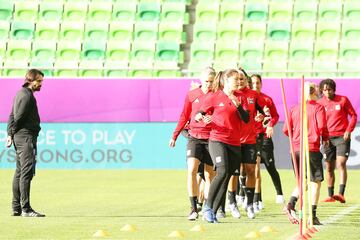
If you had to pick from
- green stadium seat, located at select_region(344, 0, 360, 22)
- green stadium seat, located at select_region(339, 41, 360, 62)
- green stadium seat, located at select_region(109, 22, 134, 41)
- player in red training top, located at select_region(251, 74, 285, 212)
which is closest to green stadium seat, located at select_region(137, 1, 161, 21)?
green stadium seat, located at select_region(109, 22, 134, 41)

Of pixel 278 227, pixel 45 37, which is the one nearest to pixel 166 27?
pixel 45 37

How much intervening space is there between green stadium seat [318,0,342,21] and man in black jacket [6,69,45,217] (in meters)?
16.6

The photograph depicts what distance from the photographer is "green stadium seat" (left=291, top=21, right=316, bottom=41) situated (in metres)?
29.9

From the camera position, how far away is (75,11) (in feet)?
104

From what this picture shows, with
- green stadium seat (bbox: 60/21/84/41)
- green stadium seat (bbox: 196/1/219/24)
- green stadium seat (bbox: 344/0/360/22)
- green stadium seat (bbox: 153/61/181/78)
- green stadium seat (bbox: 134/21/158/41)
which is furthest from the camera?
green stadium seat (bbox: 196/1/219/24)

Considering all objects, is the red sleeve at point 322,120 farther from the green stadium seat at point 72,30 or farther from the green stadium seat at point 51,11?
the green stadium seat at point 51,11

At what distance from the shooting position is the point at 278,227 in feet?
44.0

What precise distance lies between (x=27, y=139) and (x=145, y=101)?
11.6m

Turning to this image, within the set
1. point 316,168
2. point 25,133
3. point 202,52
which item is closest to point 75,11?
point 202,52

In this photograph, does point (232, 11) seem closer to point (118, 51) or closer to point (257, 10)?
point (257, 10)

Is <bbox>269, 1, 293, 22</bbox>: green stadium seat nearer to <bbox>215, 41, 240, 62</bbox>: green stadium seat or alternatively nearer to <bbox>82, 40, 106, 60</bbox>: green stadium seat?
<bbox>215, 41, 240, 62</bbox>: green stadium seat

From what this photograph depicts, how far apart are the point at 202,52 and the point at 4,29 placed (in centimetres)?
574

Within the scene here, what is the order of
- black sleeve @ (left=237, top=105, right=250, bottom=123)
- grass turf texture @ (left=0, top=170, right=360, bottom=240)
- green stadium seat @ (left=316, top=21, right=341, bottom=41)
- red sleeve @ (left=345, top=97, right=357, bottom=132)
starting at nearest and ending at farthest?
grass turf texture @ (left=0, top=170, right=360, bottom=240)
black sleeve @ (left=237, top=105, right=250, bottom=123)
red sleeve @ (left=345, top=97, right=357, bottom=132)
green stadium seat @ (left=316, top=21, right=341, bottom=41)

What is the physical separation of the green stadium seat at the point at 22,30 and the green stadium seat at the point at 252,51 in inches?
235
